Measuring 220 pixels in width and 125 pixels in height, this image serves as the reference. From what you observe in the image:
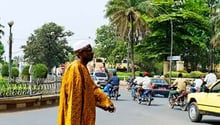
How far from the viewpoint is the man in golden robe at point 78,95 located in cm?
598

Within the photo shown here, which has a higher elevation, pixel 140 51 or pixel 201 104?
pixel 140 51

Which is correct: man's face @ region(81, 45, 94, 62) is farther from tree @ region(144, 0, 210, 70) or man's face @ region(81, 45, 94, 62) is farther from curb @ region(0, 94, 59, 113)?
tree @ region(144, 0, 210, 70)

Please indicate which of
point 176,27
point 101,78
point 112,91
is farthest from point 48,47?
point 112,91

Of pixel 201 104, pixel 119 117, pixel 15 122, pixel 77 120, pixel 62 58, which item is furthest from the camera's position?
pixel 62 58

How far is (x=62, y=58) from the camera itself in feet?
309

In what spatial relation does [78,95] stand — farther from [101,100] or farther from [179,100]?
[179,100]

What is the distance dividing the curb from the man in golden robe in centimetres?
1127

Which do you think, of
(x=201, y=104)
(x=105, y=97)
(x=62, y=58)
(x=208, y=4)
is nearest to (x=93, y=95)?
(x=105, y=97)

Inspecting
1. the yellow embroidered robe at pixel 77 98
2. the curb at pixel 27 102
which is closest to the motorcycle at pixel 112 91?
the curb at pixel 27 102

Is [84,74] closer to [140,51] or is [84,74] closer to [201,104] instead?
[201,104]

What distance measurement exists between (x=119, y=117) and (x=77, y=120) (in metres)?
12.0

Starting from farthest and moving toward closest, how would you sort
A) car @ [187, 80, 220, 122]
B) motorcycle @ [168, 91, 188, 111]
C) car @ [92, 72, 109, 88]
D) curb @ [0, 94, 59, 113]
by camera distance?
car @ [92, 72, 109, 88] → motorcycle @ [168, 91, 188, 111] → curb @ [0, 94, 59, 113] → car @ [187, 80, 220, 122]

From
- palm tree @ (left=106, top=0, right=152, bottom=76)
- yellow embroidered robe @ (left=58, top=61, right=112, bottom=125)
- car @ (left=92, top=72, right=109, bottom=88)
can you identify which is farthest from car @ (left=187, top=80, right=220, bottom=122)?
palm tree @ (left=106, top=0, right=152, bottom=76)

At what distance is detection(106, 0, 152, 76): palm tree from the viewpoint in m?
54.1
